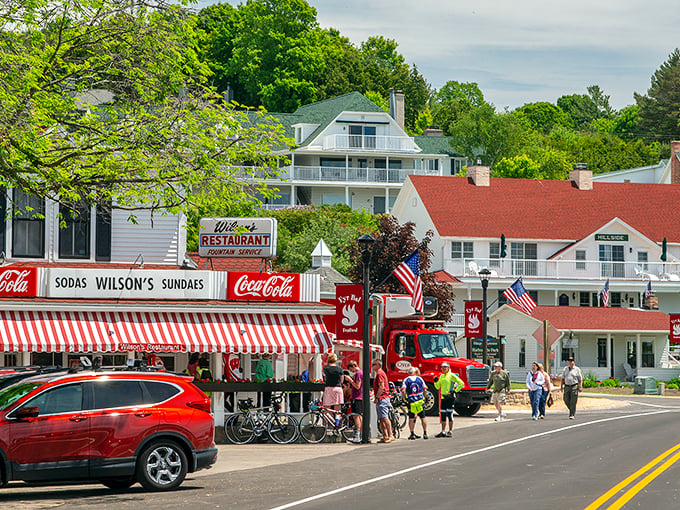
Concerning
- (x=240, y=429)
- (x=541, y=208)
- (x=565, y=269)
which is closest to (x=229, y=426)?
(x=240, y=429)

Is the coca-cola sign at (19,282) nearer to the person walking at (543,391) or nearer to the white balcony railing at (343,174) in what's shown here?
the person walking at (543,391)

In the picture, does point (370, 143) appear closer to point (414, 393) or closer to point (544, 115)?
point (544, 115)

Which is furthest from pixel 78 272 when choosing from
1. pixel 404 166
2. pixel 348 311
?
pixel 404 166

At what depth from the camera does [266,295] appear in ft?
80.2

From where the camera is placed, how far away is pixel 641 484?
1517 centimetres

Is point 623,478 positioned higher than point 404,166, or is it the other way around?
point 404,166

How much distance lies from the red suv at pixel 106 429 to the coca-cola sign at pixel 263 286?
8.53m

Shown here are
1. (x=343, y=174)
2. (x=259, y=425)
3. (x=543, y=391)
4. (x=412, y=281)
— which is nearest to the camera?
(x=259, y=425)

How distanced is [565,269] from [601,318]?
20.3 feet

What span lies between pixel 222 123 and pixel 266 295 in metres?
5.59

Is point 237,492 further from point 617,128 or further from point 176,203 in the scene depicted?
point 617,128

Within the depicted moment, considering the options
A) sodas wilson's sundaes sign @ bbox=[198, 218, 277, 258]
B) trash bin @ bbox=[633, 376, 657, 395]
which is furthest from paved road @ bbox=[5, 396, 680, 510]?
trash bin @ bbox=[633, 376, 657, 395]

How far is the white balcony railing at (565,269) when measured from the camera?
191 ft

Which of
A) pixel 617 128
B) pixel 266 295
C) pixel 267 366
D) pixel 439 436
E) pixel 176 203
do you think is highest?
pixel 617 128
